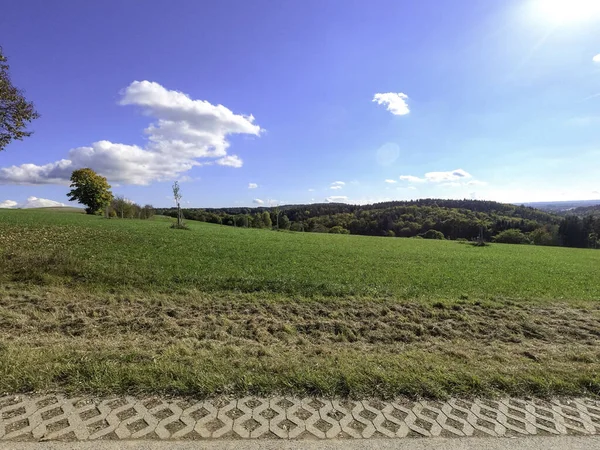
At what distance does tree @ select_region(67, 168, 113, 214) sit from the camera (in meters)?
63.1

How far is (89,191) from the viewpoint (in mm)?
63312

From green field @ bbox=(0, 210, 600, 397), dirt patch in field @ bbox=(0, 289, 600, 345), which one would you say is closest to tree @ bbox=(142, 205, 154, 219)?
green field @ bbox=(0, 210, 600, 397)

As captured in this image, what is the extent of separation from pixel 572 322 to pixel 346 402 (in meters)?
7.18

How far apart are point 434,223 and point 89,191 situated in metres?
89.6

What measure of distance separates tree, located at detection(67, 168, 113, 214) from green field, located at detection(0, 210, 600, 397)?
2320 inches

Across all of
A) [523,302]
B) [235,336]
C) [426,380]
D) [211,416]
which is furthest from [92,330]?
[523,302]

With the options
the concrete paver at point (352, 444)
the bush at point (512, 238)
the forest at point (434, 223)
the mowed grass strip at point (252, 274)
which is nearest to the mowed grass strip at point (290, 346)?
the concrete paver at point (352, 444)

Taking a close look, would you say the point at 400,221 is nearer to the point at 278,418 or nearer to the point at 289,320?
the point at 289,320

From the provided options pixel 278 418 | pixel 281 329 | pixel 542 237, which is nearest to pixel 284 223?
pixel 542 237

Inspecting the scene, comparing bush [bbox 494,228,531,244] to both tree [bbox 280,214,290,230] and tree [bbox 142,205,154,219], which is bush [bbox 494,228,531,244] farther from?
tree [bbox 142,205,154,219]

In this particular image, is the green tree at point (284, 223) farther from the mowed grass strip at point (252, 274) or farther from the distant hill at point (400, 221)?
the mowed grass strip at point (252, 274)

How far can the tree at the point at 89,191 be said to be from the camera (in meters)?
63.1

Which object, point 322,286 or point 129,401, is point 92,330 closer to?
point 129,401

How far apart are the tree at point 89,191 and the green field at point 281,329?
5892cm
